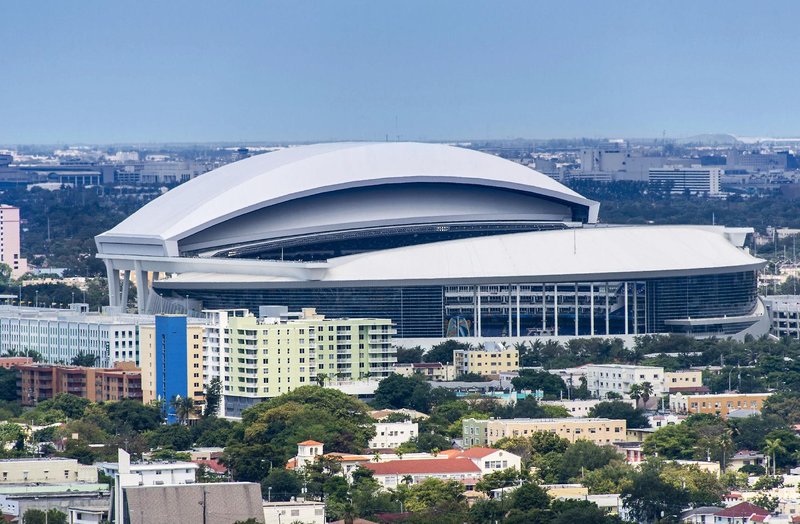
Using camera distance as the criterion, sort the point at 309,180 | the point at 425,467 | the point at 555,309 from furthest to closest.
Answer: the point at 309,180 → the point at 555,309 → the point at 425,467

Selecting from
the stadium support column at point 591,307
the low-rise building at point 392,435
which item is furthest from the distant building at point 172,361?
the stadium support column at point 591,307

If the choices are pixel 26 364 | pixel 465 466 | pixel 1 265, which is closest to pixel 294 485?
pixel 465 466

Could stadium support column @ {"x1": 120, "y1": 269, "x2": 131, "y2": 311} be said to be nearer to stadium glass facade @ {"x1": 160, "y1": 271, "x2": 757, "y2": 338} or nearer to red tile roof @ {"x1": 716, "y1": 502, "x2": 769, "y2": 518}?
stadium glass facade @ {"x1": 160, "y1": 271, "x2": 757, "y2": 338}

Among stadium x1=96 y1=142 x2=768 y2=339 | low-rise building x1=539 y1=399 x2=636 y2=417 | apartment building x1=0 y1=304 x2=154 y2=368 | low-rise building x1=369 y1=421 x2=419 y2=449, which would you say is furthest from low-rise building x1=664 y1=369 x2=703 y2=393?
apartment building x1=0 y1=304 x2=154 y2=368

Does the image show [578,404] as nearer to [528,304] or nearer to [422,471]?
[422,471]

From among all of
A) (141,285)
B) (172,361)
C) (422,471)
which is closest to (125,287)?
(141,285)

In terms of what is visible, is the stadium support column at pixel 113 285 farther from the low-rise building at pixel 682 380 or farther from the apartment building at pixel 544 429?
the apartment building at pixel 544 429
